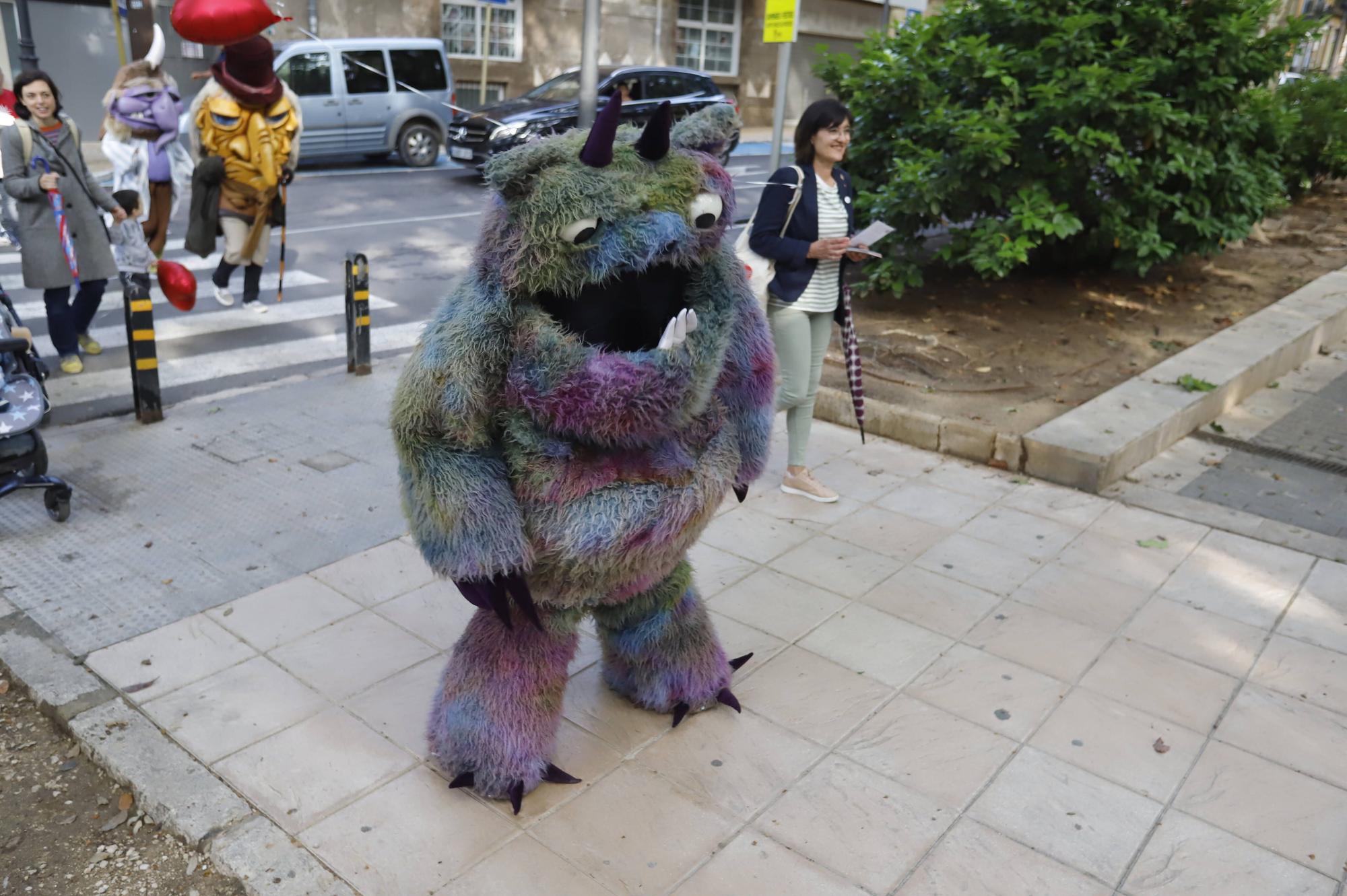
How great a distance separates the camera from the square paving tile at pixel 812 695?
12.5 feet

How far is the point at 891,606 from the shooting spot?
15.3 ft

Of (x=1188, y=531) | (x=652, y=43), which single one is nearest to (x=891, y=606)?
(x=1188, y=531)

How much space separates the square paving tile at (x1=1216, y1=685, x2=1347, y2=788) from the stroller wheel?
508 centimetres

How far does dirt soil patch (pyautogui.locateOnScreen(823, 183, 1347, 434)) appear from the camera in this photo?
711 cm

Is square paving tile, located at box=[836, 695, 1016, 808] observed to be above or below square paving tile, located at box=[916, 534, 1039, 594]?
below

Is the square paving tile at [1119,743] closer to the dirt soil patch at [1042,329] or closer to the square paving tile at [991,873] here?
the square paving tile at [991,873]

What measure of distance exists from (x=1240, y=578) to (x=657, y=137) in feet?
12.2

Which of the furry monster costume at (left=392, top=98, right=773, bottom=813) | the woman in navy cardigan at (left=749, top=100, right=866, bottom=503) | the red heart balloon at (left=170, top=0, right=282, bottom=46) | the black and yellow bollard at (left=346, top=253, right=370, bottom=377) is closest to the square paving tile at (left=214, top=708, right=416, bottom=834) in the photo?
the furry monster costume at (left=392, top=98, right=773, bottom=813)

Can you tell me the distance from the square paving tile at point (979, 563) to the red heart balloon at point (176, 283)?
5.35 m

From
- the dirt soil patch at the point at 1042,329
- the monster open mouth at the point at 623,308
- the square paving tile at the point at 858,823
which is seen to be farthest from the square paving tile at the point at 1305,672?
the monster open mouth at the point at 623,308

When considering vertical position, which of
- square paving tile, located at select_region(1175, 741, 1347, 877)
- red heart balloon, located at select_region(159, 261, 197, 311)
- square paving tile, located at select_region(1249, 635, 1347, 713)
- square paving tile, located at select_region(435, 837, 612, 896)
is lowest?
square paving tile, located at select_region(435, 837, 612, 896)

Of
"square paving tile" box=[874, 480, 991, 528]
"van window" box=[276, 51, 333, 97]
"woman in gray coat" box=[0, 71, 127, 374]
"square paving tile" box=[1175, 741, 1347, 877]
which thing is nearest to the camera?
"square paving tile" box=[1175, 741, 1347, 877]

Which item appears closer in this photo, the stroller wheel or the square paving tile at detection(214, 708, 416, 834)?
the square paving tile at detection(214, 708, 416, 834)

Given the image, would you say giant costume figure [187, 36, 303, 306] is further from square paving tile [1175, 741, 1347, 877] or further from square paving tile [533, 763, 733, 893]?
square paving tile [1175, 741, 1347, 877]
